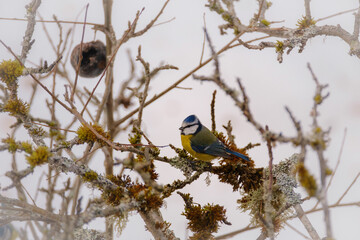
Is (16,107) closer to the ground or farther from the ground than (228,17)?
closer to the ground

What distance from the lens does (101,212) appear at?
0.51m

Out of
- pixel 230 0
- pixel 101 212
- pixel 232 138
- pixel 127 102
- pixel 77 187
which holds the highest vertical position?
pixel 127 102

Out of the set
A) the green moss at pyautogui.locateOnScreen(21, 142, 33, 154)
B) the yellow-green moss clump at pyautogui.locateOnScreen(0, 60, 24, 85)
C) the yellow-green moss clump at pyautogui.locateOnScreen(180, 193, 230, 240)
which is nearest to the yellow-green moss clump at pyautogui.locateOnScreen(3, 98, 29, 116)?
the yellow-green moss clump at pyautogui.locateOnScreen(0, 60, 24, 85)

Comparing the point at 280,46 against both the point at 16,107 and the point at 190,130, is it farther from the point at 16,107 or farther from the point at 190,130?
the point at 16,107

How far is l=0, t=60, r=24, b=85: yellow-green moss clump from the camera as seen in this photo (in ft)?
2.33

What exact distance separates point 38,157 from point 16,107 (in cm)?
21

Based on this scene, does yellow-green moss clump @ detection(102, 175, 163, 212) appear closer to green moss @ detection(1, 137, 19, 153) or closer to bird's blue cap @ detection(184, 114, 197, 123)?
green moss @ detection(1, 137, 19, 153)

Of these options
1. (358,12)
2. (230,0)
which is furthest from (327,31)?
(230,0)

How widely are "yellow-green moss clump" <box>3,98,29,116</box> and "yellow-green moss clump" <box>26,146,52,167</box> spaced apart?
0.20 m

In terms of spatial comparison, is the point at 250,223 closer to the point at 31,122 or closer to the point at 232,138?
the point at 232,138

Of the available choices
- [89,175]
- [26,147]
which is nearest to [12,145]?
[26,147]

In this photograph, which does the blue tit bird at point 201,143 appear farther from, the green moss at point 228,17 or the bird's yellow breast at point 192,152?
the green moss at point 228,17

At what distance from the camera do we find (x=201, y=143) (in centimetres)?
85

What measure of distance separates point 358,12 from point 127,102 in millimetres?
759
